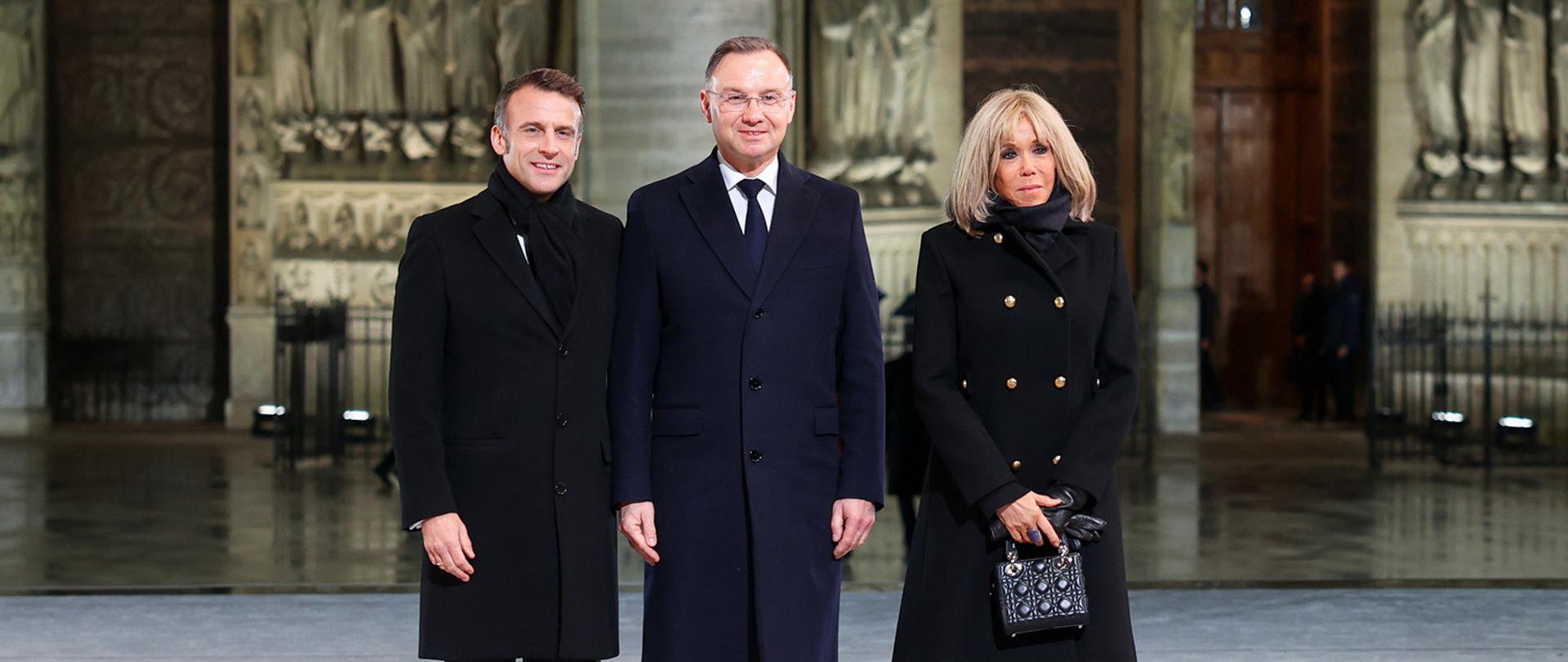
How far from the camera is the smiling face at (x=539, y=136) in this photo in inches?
168

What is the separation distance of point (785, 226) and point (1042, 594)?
96 centimetres

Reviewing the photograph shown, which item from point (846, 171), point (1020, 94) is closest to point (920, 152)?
point (846, 171)

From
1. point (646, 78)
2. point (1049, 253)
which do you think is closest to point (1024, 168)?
point (1049, 253)

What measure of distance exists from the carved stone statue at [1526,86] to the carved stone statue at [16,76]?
43.9 feet

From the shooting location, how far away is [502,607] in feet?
14.1

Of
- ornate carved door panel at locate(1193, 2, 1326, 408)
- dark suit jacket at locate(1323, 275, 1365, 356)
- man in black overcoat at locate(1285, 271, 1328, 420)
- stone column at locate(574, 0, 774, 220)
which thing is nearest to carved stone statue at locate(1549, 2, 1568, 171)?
dark suit jacket at locate(1323, 275, 1365, 356)

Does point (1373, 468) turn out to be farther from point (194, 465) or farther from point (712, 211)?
point (712, 211)

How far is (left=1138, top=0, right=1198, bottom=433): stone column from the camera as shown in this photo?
751 inches

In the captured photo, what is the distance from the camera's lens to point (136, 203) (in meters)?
20.4

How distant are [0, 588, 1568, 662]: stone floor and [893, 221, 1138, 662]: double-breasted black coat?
92.8 inches

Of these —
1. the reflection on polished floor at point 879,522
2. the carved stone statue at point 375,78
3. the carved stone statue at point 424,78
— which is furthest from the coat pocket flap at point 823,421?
the carved stone statue at point 375,78

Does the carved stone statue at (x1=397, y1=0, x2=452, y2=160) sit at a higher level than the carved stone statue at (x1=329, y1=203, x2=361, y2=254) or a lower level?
higher

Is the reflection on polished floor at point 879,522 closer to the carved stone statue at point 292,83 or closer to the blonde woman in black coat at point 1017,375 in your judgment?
the carved stone statue at point 292,83

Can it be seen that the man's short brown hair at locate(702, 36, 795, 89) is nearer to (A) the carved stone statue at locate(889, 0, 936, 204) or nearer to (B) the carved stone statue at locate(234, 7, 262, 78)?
(A) the carved stone statue at locate(889, 0, 936, 204)
